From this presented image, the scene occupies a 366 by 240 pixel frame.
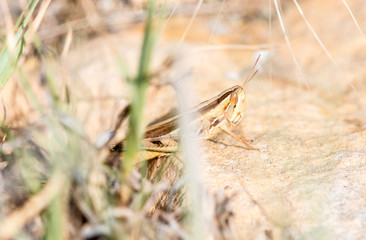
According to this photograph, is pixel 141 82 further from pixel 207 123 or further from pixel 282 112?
pixel 282 112

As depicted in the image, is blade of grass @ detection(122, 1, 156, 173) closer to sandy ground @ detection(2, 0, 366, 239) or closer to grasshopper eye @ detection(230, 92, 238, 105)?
sandy ground @ detection(2, 0, 366, 239)

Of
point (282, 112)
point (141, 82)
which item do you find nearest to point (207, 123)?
point (282, 112)

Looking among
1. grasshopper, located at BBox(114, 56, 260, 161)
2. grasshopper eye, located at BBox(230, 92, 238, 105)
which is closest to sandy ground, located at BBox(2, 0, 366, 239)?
grasshopper, located at BBox(114, 56, 260, 161)

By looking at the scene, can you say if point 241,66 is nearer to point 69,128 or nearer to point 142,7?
point 142,7

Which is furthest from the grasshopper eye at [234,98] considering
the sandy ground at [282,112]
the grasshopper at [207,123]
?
the sandy ground at [282,112]

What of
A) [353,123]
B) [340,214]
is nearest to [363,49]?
[353,123]

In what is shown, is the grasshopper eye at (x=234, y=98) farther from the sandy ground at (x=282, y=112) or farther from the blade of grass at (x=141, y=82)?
the blade of grass at (x=141, y=82)
